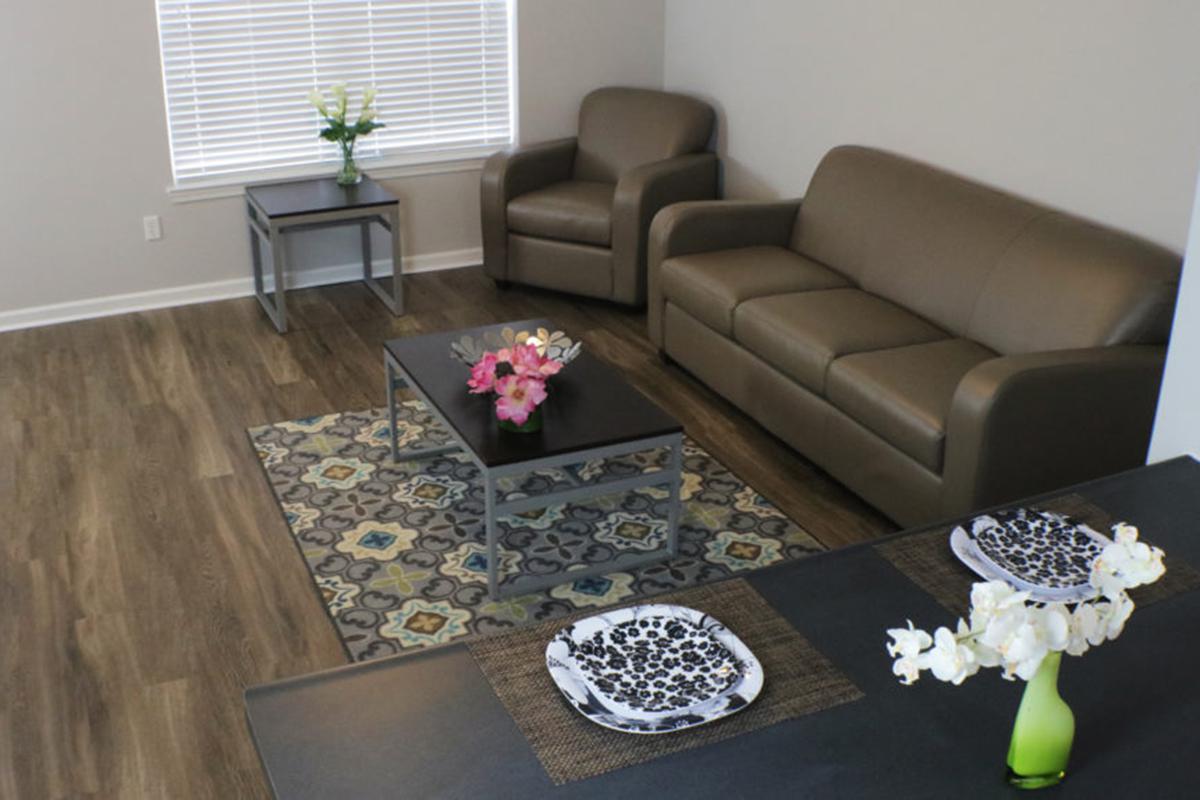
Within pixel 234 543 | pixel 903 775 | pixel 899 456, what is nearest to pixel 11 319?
pixel 234 543

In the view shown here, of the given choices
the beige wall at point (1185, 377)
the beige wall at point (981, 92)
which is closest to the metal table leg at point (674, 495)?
the beige wall at point (1185, 377)

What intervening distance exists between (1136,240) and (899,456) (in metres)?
1.00

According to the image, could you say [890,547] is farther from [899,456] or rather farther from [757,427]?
[757,427]

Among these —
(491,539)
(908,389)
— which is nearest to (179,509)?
(491,539)

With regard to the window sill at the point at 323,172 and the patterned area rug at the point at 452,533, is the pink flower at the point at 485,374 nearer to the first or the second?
the patterned area rug at the point at 452,533

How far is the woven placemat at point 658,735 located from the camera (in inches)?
73.3

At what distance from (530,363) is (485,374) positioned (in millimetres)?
162

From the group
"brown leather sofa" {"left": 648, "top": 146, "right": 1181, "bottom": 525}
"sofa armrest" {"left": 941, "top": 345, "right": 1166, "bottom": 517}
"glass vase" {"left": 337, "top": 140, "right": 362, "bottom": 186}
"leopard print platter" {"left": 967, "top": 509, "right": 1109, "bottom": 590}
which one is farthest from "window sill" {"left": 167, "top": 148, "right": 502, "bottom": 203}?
"leopard print platter" {"left": 967, "top": 509, "right": 1109, "bottom": 590}

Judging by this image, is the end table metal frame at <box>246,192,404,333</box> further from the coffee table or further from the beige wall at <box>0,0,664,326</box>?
the coffee table

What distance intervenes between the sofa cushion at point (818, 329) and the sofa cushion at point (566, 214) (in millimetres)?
1280

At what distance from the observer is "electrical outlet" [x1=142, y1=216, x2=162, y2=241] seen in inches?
224

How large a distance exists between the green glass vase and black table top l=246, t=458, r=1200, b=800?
0.02 m

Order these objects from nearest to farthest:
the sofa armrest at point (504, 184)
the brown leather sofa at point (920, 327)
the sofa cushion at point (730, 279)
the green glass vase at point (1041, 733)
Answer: the green glass vase at point (1041, 733) → the brown leather sofa at point (920, 327) → the sofa cushion at point (730, 279) → the sofa armrest at point (504, 184)

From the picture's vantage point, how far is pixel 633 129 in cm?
608
